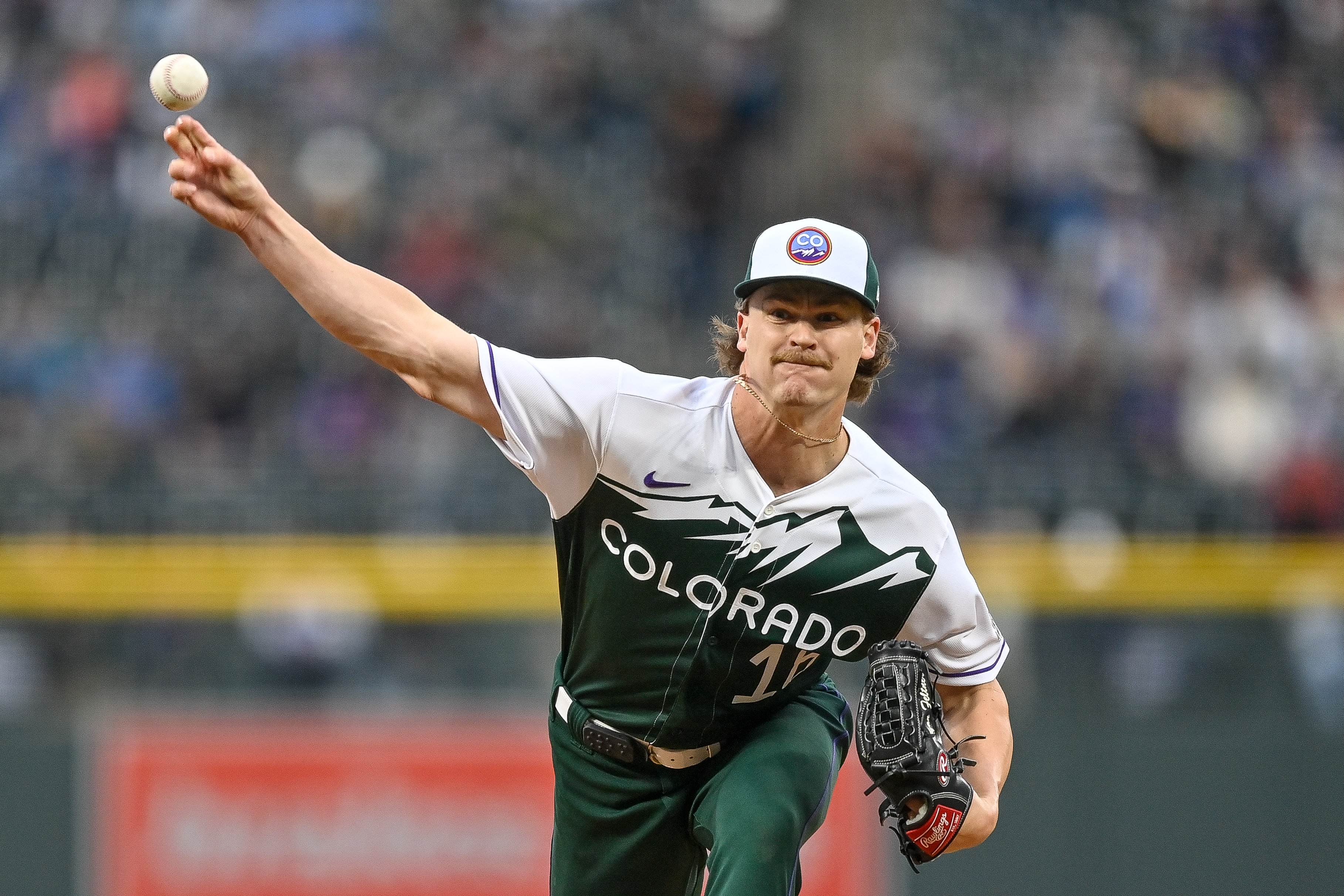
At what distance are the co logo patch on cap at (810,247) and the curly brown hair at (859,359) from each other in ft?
0.80

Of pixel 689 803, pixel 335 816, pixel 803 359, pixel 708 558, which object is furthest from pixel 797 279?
pixel 335 816

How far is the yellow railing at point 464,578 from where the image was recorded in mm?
9164

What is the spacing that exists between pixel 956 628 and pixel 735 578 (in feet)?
2.03

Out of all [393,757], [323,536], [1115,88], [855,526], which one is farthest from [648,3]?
[855,526]

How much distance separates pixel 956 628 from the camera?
4.58 m

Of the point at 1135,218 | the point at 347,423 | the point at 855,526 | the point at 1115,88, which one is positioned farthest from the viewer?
the point at 1115,88

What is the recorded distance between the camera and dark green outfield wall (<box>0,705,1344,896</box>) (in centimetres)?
876

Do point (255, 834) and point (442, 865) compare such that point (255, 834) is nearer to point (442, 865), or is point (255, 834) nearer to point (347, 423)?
point (442, 865)

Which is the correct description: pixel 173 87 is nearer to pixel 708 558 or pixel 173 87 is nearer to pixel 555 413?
pixel 555 413

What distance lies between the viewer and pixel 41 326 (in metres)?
11.1

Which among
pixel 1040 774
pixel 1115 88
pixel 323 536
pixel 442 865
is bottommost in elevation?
pixel 442 865

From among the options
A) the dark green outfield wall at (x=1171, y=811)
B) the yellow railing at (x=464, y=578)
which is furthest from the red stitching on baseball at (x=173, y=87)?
the dark green outfield wall at (x=1171, y=811)

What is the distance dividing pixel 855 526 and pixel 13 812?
18.8 ft

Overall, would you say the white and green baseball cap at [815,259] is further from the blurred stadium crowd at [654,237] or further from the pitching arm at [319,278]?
the blurred stadium crowd at [654,237]
